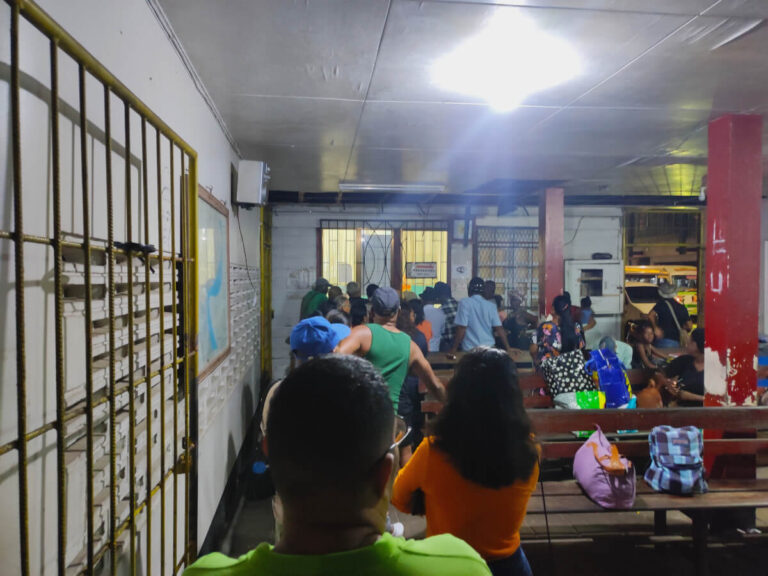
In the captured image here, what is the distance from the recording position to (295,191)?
24.9ft

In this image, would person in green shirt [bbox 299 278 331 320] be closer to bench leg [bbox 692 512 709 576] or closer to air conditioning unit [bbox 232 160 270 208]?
air conditioning unit [bbox 232 160 270 208]

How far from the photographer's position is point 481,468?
67.4 inches

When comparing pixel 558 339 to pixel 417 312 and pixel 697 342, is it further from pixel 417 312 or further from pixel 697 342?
pixel 417 312

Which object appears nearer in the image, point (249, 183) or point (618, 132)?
point (618, 132)

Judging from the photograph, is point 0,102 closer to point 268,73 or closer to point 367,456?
point 367,456

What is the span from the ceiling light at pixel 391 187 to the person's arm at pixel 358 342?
418 cm

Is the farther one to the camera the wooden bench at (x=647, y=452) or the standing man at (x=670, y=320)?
the standing man at (x=670, y=320)

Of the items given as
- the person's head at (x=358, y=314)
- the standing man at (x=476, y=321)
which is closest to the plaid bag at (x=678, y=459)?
the standing man at (x=476, y=321)

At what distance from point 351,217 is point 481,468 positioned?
742 cm

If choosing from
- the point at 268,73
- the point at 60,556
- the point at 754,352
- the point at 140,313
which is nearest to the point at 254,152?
the point at 268,73

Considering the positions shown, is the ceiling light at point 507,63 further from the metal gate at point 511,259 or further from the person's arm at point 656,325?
the metal gate at point 511,259

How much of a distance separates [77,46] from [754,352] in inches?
177

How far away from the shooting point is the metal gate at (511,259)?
9016 mm

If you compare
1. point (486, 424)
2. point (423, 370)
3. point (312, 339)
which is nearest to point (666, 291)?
point (423, 370)
